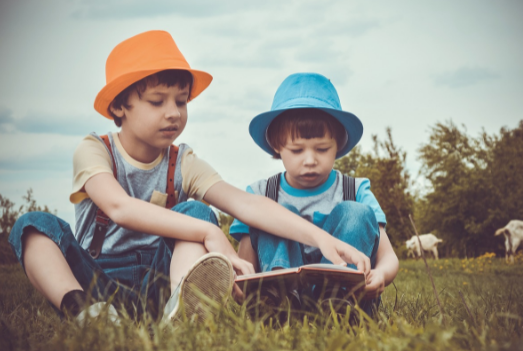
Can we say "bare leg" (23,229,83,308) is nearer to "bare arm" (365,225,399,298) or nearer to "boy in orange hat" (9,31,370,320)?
"boy in orange hat" (9,31,370,320)

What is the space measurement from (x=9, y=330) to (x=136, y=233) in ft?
3.82

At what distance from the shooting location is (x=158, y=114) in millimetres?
2590

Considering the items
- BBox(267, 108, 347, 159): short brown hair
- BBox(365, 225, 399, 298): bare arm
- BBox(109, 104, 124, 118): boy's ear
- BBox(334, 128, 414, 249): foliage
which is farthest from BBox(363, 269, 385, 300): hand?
BBox(334, 128, 414, 249): foliage

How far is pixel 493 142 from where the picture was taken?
1670 centimetres

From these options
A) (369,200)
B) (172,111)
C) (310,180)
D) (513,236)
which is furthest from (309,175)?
(513,236)

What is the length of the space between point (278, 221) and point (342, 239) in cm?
34

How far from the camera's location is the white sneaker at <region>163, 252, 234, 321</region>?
5.88 feet

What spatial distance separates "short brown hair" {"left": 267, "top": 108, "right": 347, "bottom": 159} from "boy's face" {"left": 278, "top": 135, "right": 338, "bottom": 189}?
0.04m

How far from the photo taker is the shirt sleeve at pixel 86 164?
96.6 inches

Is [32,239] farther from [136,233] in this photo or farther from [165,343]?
[165,343]

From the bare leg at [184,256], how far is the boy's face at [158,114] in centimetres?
69

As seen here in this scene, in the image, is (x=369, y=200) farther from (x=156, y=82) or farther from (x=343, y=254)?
(x=156, y=82)

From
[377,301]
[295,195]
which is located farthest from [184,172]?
[377,301]

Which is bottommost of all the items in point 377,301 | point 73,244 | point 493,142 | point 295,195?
point 377,301
